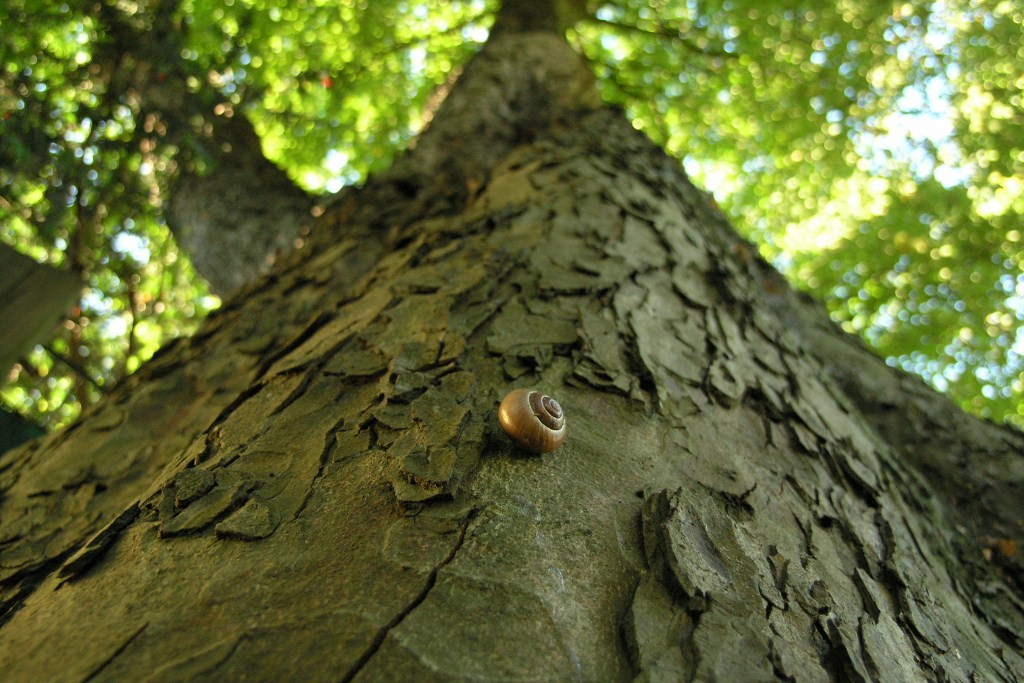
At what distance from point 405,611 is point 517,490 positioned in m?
0.30

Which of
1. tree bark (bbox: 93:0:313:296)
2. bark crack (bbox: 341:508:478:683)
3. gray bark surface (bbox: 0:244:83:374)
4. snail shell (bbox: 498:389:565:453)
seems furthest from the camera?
tree bark (bbox: 93:0:313:296)

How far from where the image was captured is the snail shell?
1103mm

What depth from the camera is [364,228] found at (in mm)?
2609

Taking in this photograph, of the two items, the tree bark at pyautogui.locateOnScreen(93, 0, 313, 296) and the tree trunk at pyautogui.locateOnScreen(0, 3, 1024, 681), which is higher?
the tree bark at pyautogui.locateOnScreen(93, 0, 313, 296)

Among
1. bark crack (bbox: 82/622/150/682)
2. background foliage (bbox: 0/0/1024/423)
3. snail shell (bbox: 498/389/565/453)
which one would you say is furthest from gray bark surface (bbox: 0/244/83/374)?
snail shell (bbox: 498/389/565/453)

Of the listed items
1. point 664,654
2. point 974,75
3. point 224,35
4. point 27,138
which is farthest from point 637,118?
point 664,654

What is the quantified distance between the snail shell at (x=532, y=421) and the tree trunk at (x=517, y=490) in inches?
2.0

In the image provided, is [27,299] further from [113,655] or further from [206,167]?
[113,655]

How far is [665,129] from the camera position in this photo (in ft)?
21.6

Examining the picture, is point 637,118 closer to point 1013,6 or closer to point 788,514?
point 1013,6

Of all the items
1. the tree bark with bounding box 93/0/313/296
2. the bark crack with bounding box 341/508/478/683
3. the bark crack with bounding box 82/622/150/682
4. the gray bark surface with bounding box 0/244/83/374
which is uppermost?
the tree bark with bounding box 93/0/313/296

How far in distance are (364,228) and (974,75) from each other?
19.2 ft

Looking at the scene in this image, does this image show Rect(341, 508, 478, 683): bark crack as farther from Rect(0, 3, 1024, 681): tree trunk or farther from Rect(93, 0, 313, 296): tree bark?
Rect(93, 0, 313, 296): tree bark

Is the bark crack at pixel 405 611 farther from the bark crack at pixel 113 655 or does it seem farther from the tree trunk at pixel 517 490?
the bark crack at pixel 113 655
